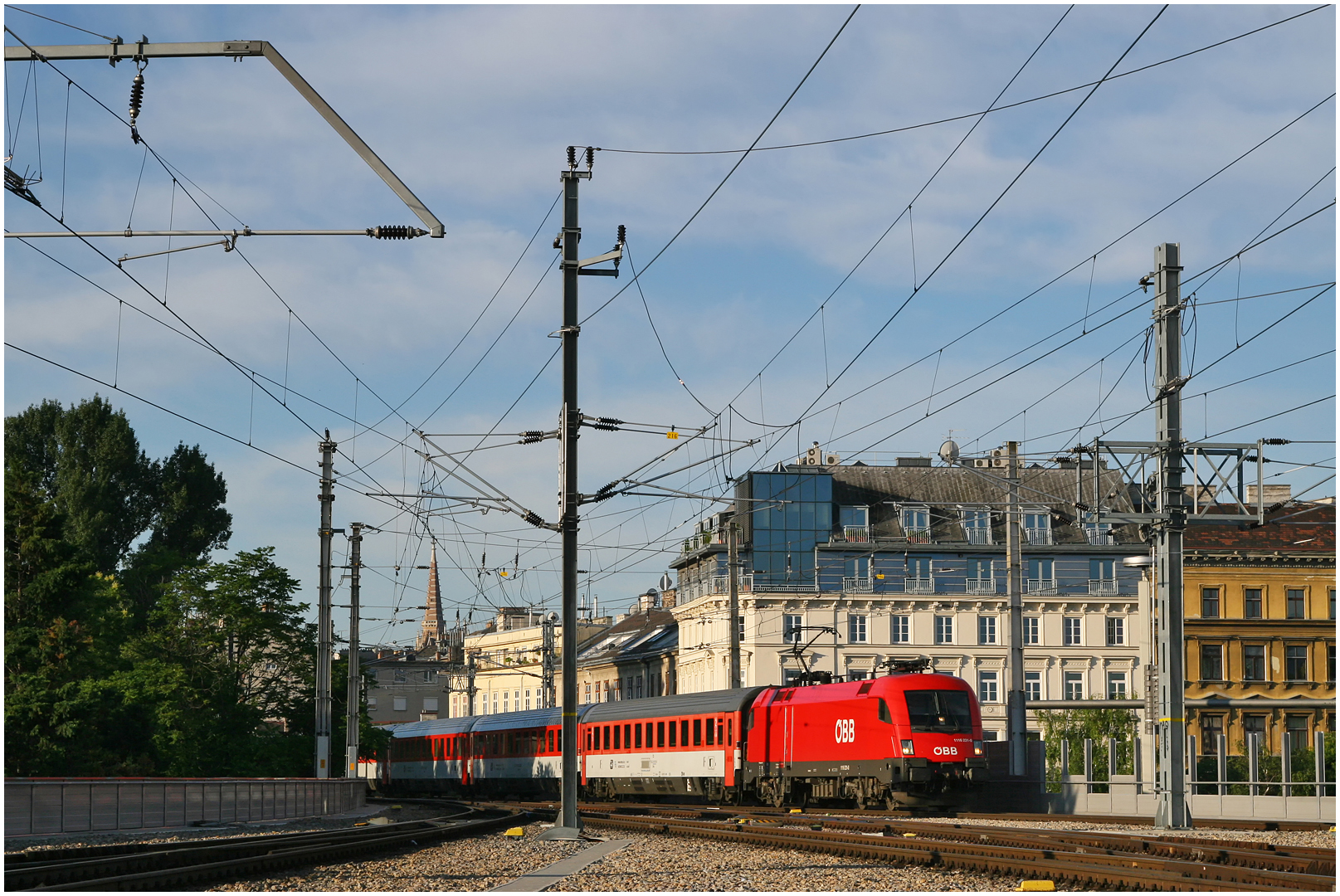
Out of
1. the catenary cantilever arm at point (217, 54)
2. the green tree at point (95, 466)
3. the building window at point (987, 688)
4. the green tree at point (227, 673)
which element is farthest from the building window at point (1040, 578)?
the catenary cantilever arm at point (217, 54)

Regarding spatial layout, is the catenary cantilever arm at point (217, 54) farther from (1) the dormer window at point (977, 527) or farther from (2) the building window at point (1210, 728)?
(1) the dormer window at point (977, 527)

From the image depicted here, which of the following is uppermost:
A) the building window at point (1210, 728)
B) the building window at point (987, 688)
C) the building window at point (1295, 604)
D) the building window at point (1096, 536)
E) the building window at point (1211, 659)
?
the building window at point (1096, 536)

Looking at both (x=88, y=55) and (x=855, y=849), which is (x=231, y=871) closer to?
(x=855, y=849)

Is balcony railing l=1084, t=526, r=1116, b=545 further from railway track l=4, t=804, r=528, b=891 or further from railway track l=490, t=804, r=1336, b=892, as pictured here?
railway track l=4, t=804, r=528, b=891

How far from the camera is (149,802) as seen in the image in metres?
A: 28.5

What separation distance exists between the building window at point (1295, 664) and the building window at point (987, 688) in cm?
1504

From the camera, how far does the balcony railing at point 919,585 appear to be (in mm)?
82875

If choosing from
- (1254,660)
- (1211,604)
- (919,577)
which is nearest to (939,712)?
(1211,604)

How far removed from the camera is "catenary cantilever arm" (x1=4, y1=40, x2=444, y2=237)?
46.8ft

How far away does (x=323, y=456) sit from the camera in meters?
39.4

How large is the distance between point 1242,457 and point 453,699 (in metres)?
113

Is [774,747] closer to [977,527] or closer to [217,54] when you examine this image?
[217,54]

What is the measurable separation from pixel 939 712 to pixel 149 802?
16.2 m

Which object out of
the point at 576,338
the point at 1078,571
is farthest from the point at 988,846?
the point at 1078,571
